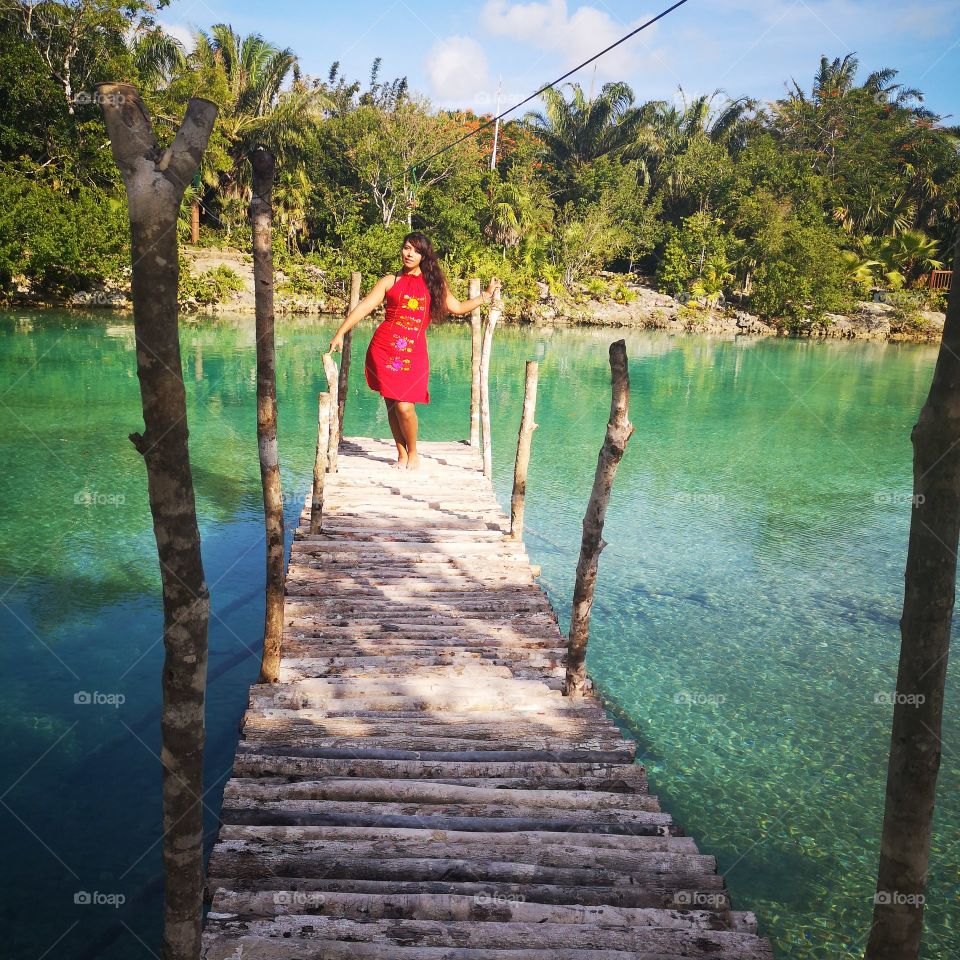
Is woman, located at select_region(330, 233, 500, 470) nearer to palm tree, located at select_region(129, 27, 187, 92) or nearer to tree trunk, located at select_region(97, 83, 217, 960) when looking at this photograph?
tree trunk, located at select_region(97, 83, 217, 960)

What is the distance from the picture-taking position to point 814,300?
35188mm

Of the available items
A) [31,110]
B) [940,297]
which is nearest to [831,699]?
[31,110]

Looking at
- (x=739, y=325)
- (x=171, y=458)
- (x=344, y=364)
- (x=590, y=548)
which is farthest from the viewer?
(x=739, y=325)

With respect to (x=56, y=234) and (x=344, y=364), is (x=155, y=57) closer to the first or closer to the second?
(x=56, y=234)

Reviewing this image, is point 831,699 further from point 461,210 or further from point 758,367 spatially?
point 461,210

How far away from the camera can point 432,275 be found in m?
7.00

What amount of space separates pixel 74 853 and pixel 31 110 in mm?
25321

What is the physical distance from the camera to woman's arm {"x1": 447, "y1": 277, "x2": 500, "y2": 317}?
281 inches

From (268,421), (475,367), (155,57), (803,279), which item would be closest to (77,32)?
(155,57)

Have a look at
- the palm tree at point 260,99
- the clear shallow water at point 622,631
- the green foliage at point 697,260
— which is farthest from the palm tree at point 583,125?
the clear shallow water at point 622,631

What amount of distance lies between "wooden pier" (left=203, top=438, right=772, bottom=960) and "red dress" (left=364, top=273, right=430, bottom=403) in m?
2.34

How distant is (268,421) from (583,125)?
3841 centimetres

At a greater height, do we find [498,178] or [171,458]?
[498,178]

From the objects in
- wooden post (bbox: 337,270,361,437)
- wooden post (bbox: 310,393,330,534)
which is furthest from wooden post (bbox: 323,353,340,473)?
wooden post (bbox: 310,393,330,534)
